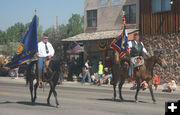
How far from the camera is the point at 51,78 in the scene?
10.8 m

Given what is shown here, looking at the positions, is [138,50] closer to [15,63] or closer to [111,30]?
[15,63]

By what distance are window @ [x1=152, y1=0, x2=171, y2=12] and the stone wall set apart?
7.34 feet

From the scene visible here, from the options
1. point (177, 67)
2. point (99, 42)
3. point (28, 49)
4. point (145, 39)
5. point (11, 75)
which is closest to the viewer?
point (28, 49)

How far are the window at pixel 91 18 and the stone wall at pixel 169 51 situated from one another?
7.66 meters

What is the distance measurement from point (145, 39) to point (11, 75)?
15.8 metres

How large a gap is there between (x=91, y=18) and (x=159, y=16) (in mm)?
8969

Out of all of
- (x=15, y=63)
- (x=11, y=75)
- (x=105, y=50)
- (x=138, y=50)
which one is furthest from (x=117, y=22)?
(x=15, y=63)

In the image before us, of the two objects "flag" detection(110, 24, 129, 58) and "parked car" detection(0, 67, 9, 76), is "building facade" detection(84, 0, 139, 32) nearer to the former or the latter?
"parked car" detection(0, 67, 9, 76)

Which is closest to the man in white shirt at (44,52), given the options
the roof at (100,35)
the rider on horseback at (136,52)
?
the rider on horseback at (136,52)

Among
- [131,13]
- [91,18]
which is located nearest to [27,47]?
[131,13]

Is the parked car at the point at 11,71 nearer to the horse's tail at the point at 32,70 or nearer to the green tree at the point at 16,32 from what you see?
the horse's tail at the point at 32,70

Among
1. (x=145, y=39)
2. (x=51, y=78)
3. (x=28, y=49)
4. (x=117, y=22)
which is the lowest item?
(x=51, y=78)

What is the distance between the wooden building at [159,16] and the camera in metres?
26.9

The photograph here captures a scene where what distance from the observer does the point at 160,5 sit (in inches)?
1101
